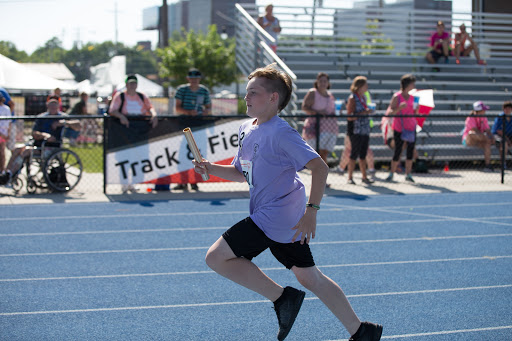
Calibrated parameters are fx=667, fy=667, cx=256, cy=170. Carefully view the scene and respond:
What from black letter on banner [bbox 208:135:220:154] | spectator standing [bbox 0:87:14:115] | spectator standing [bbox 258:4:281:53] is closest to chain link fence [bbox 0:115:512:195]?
black letter on banner [bbox 208:135:220:154]

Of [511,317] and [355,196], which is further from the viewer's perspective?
[355,196]

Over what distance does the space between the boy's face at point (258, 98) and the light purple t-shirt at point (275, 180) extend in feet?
0.29

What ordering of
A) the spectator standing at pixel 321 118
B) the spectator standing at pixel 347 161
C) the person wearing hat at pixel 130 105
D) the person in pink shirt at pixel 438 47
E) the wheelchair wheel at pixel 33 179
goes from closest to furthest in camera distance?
1. the wheelchair wheel at pixel 33 179
2. the person wearing hat at pixel 130 105
3. the spectator standing at pixel 321 118
4. the spectator standing at pixel 347 161
5. the person in pink shirt at pixel 438 47

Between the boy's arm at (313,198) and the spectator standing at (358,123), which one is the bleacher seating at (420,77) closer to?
the spectator standing at (358,123)

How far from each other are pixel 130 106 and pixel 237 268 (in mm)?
8076

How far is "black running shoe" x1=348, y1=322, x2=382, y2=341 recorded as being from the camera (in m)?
3.99

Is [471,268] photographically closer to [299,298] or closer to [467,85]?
[299,298]

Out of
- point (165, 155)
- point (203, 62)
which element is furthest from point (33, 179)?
point (203, 62)

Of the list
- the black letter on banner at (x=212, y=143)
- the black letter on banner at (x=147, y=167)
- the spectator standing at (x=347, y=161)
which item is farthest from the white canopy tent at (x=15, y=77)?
the spectator standing at (x=347, y=161)

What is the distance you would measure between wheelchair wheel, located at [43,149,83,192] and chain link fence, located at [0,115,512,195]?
0.56 m

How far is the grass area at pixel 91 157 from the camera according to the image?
15445 millimetres

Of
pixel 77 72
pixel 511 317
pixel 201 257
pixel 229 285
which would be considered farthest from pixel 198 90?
pixel 77 72

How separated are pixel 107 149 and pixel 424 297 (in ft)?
23.1

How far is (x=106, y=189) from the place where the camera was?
11.8 meters
